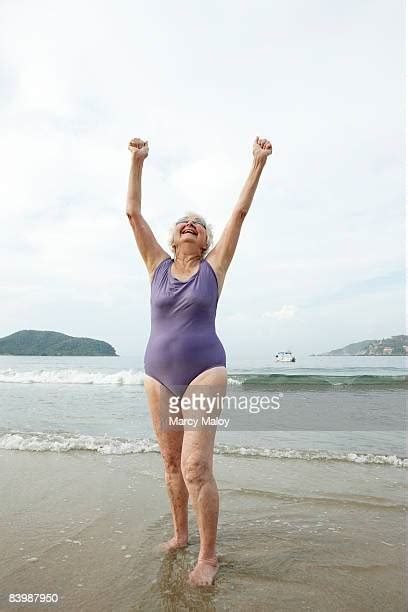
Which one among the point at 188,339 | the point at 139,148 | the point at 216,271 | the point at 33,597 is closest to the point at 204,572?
the point at 33,597

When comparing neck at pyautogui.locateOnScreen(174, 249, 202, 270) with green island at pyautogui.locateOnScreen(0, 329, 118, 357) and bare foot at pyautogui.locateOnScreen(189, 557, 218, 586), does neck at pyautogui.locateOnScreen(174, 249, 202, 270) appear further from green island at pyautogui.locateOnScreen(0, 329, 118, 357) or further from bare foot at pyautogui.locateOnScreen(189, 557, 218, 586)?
green island at pyautogui.locateOnScreen(0, 329, 118, 357)

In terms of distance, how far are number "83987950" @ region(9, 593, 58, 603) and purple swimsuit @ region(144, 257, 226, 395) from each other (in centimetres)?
130

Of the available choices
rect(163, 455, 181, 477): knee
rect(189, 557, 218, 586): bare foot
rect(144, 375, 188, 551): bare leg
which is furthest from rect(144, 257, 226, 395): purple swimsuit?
rect(189, 557, 218, 586): bare foot

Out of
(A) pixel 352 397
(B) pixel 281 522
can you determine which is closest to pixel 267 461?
(B) pixel 281 522

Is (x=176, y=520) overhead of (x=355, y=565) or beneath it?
overhead

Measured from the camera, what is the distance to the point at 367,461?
220 inches

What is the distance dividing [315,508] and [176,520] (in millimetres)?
1526

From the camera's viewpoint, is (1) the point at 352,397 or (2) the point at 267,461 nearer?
(2) the point at 267,461

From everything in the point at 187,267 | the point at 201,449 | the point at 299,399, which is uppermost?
the point at 187,267

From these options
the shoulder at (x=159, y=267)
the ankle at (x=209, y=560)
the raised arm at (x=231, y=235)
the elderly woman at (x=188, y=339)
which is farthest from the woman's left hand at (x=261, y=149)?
the ankle at (x=209, y=560)

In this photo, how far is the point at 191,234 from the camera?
10.1 feet

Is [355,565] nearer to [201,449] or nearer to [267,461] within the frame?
[201,449]

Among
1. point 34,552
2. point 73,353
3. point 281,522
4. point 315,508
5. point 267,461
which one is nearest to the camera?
point 34,552

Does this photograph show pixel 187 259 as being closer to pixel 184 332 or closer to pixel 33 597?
pixel 184 332
